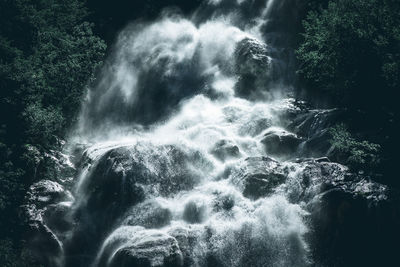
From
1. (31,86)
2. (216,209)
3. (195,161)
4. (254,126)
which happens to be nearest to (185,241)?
(216,209)

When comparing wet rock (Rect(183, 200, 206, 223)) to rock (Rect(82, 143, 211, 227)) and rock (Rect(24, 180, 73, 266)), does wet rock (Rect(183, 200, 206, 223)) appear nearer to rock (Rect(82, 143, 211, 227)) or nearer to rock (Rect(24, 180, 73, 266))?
rock (Rect(82, 143, 211, 227))

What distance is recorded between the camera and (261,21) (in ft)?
113

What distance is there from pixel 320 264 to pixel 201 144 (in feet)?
30.0

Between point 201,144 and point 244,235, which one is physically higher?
point 201,144

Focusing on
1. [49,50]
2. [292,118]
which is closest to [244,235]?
[292,118]

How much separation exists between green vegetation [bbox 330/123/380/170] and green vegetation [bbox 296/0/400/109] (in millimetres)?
3343

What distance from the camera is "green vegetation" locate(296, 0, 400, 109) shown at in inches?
877

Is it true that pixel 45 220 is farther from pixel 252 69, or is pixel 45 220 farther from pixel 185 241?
pixel 252 69

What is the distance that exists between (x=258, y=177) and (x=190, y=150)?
4.16 m

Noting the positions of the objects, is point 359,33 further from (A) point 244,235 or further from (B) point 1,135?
(B) point 1,135

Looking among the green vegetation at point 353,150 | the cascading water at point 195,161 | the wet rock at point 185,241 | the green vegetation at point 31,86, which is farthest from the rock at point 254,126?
the green vegetation at point 31,86

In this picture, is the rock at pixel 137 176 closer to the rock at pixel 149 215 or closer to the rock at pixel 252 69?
the rock at pixel 149 215

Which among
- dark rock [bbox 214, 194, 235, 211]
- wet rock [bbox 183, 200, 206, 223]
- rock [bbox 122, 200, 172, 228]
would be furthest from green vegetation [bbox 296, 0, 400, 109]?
rock [bbox 122, 200, 172, 228]

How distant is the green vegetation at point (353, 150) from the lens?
64.1 ft
